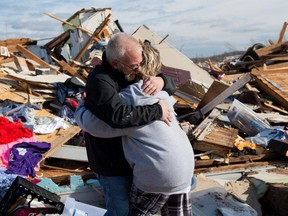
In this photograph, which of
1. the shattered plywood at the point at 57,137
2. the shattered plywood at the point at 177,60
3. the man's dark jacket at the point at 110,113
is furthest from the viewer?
the shattered plywood at the point at 177,60

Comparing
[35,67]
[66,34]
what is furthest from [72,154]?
[66,34]

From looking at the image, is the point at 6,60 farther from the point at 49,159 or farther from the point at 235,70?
the point at 235,70

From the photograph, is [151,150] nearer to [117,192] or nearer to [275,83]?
[117,192]

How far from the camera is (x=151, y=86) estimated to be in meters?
2.22

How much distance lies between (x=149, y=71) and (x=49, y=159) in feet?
10.3

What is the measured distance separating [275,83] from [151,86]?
5.91 meters

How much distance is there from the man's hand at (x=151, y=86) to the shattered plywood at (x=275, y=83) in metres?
5.43

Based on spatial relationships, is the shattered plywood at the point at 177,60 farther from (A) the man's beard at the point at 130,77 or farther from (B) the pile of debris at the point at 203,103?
(A) the man's beard at the point at 130,77

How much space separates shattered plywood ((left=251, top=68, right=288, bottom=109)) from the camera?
7219mm

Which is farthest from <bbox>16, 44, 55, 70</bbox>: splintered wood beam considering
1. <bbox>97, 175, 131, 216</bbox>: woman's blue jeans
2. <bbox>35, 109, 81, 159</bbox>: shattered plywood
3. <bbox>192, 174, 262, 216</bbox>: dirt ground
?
<bbox>97, 175, 131, 216</bbox>: woman's blue jeans

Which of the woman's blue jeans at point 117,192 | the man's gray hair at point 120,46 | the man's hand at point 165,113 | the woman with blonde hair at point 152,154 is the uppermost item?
the man's gray hair at point 120,46

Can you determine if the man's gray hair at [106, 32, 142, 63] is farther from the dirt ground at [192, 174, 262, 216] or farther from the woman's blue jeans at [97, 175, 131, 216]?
the dirt ground at [192, 174, 262, 216]

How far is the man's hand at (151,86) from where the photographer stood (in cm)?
221

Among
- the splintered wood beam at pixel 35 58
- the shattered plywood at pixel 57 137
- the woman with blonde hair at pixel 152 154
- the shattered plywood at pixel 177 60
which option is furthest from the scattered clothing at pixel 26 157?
the shattered plywood at pixel 177 60
